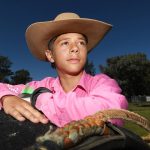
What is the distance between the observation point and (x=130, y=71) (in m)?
85.8

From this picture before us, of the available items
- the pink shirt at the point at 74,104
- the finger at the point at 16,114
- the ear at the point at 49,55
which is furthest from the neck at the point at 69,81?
the finger at the point at 16,114

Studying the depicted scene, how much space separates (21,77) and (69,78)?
106m

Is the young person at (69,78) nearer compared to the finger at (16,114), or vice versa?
the finger at (16,114)

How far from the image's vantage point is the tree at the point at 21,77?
107 meters

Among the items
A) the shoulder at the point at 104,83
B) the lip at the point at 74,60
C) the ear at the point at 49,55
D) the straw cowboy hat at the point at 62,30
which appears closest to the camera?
the shoulder at the point at 104,83

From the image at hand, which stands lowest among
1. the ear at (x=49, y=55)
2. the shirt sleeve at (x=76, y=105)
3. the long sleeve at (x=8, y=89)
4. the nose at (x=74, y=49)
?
the shirt sleeve at (x=76, y=105)

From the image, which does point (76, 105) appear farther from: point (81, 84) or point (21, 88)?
point (81, 84)

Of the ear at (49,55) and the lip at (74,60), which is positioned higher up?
the ear at (49,55)

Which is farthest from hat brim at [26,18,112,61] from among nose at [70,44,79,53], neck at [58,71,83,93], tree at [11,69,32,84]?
tree at [11,69,32,84]

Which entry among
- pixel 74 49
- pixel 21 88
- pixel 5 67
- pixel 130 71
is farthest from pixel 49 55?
pixel 5 67

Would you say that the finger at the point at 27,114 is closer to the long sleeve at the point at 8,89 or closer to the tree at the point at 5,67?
the long sleeve at the point at 8,89

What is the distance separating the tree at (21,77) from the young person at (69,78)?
340 ft

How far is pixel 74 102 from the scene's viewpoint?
211 centimetres

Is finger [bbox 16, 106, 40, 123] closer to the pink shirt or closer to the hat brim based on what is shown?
the pink shirt
